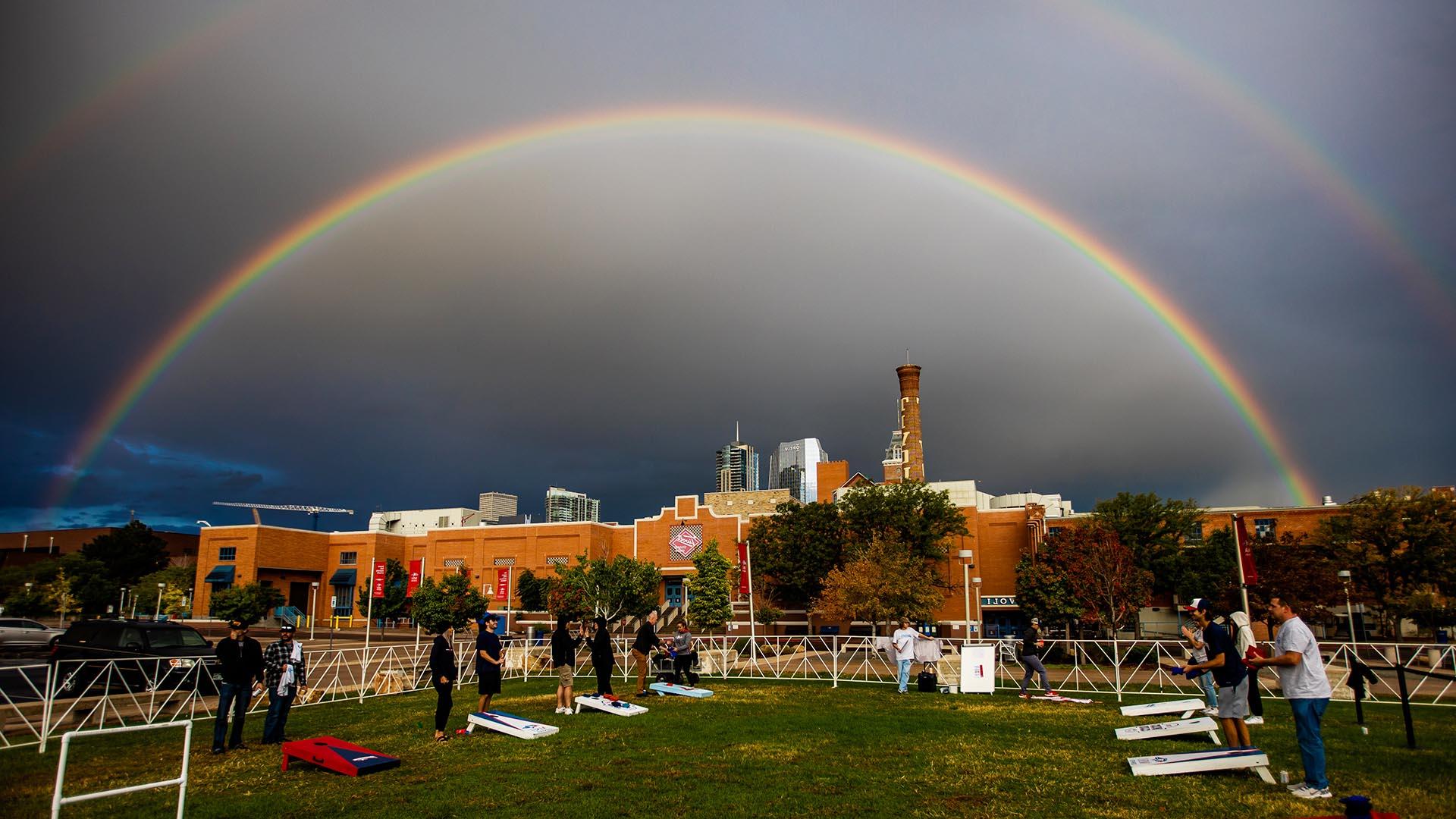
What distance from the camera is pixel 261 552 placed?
74.7 m

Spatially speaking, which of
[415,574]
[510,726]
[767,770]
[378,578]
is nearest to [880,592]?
[378,578]

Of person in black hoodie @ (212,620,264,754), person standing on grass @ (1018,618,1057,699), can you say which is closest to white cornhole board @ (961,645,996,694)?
person standing on grass @ (1018,618,1057,699)

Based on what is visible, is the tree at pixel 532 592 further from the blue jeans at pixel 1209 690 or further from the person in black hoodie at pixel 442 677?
the blue jeans at pixel 1209 690

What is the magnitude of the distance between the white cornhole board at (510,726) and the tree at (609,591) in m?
40.4

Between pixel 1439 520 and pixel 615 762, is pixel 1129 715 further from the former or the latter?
pixel 1439 520

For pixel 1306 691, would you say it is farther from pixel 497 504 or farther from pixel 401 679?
pixel 497 504

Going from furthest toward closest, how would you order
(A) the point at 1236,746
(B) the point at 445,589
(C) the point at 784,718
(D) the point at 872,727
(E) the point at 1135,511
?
(B) the point at 445,589 < (E) the point at 1135,511 < (C) the point at 784,718 < (D) the point at 872,727 < (A) the point at 1236,746

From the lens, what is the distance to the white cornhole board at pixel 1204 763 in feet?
33.7

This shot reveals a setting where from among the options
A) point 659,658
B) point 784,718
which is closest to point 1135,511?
point 659,658

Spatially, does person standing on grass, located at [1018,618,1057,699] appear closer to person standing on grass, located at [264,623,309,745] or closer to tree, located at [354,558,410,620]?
person standing on grass, located at [264,623,309,745]

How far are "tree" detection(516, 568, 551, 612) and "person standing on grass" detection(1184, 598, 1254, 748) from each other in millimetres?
63491

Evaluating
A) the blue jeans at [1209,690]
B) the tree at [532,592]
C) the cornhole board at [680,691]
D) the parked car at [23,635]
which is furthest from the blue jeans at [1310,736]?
the tree at [532,592]

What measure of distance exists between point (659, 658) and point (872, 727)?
10.8m

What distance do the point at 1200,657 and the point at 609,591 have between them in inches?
1748
